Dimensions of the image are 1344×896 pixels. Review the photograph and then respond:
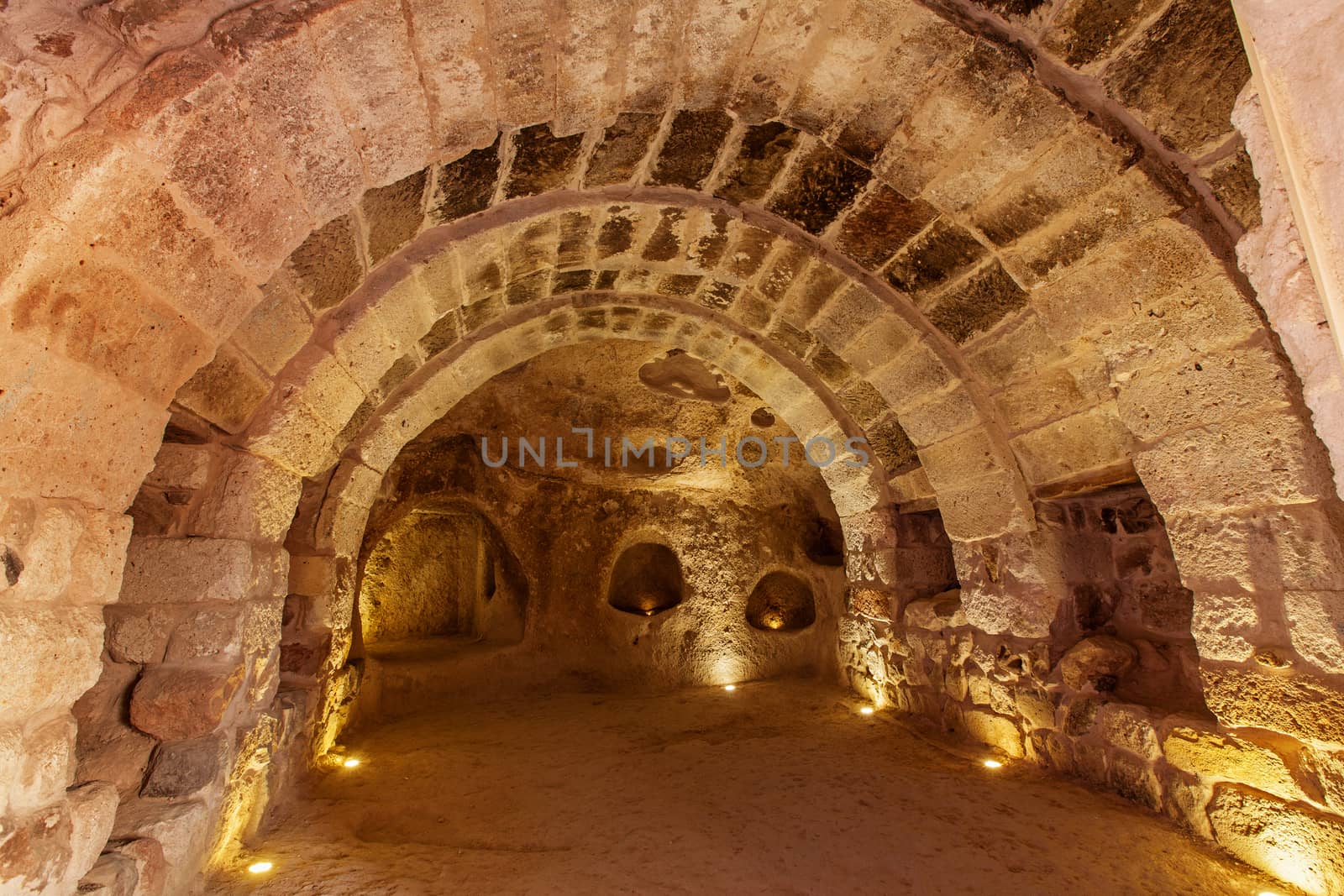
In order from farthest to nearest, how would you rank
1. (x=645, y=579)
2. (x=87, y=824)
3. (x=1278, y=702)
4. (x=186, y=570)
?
(x=645, y=579) < (x=186, y=570) < (x=1278, y=702) < (x=87, y=824)

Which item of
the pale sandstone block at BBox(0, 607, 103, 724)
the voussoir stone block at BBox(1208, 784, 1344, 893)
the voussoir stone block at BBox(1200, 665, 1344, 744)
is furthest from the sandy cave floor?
the pale sandstone block at BBox(0, 607, 103, 724)

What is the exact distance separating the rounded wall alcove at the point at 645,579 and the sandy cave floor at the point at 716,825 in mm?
2080

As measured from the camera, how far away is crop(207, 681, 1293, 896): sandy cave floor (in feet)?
6.51

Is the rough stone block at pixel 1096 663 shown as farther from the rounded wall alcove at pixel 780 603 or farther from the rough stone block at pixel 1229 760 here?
the rounded wall alcove at pixel 780 603

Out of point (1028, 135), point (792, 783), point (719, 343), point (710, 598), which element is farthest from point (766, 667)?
point (1028, 135)

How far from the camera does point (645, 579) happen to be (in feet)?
19.4

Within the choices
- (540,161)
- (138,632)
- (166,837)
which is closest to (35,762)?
(166,837)

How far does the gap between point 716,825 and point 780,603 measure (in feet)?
11.0

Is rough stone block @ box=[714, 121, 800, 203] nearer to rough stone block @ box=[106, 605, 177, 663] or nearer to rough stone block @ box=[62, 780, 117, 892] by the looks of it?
rough stone block @ box=[106, 605, 177, 663]

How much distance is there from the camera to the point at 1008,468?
2.81m

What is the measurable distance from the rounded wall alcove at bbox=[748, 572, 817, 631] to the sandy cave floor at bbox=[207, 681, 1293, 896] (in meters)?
1.90

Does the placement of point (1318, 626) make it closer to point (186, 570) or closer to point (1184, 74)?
point (1184, 74)

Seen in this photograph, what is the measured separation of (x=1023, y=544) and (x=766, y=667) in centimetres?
283

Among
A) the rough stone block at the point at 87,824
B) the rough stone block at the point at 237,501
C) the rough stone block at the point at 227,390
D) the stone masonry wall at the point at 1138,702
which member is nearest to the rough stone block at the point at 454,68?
the rough stone block at the point at 227,390
